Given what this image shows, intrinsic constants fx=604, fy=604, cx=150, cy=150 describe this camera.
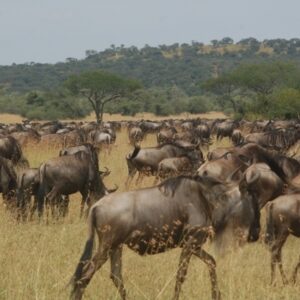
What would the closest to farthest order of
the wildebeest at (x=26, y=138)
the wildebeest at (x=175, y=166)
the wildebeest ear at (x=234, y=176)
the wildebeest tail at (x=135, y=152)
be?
the wildebeest ear at (x=234, y=176)
the wildebeest at (x=175, y=166)
the wildebeest tail at (x=135, y=152)
the wildebeest at (x=26, y=138)

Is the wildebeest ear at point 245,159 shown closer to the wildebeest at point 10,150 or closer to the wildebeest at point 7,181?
the wildebeest at point 7,181

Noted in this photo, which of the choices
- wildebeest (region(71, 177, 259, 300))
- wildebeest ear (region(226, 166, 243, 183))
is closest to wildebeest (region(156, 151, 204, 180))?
wildebeest ear (region(226, 166, 243, 183))

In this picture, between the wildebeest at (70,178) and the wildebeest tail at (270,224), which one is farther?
the wildebeest at (70,178)

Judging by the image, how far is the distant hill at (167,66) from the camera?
14012cm

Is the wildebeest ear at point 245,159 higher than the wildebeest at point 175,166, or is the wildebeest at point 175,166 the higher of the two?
the wildebeest ear at point 245,159

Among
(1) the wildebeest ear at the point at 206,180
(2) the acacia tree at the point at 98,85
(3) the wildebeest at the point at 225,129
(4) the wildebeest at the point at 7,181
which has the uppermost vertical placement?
(1) the wildebeest ear at the point at 206,180

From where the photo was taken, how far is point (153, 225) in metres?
5.26

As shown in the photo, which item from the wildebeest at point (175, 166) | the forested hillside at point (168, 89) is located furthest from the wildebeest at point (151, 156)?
the forested hillside at point (168, 89)

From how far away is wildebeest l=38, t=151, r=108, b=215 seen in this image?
382 inches

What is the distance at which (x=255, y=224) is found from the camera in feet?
20.2

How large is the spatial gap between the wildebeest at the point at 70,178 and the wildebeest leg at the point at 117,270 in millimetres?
4340

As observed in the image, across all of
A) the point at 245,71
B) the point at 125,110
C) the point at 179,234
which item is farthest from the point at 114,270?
the point at 125,110

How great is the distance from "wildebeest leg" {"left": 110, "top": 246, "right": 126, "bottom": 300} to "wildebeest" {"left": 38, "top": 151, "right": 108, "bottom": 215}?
4.34 meters

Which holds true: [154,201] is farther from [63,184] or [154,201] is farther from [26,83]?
[26,83]
